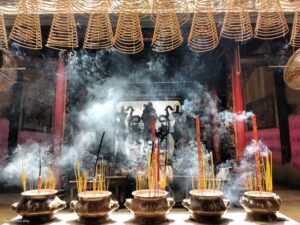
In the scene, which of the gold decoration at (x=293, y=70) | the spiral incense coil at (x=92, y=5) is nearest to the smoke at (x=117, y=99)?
the gold decoration at (x=293, y=70)

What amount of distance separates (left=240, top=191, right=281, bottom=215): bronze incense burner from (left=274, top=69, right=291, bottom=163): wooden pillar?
5149 millimetres

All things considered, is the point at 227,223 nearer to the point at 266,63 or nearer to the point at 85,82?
the point at 266,63

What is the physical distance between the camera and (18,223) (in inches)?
54.9

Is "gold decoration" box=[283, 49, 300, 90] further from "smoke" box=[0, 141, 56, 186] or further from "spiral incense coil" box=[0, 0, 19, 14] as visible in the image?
"smoke" box=[0, 141, 56, 186]

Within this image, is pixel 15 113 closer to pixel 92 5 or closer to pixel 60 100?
pixel 60 100

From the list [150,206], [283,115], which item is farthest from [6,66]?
[283,115]

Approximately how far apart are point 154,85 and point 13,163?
11.4 feet

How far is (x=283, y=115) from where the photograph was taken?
20.4 ft

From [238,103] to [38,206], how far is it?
4.57m

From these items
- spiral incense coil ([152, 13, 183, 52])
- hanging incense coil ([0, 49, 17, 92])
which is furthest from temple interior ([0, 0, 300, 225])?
spiral incense coil ([152, 13, 183, 52])

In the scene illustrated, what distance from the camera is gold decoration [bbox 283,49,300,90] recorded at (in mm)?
2148

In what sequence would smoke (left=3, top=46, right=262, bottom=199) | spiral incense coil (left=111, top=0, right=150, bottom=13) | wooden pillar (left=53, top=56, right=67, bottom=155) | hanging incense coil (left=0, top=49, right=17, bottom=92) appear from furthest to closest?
smoke (left=3, top=46, right=262, bottom=199)
wooden pillar (left=53, top=56, right=67, bottom=155)
hanging incense coil (left=0, top=49, right=17, bottom=92)
spiral incense coil (left=111, top=0, right=150, bottom=13)

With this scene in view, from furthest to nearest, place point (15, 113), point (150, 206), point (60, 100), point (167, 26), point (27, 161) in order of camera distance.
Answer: point (15, 113)
point (60, 100)
point (27, 161)
point (167, 26)
point (150, 206)

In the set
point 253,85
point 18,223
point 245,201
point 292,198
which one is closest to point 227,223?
point 245,201
